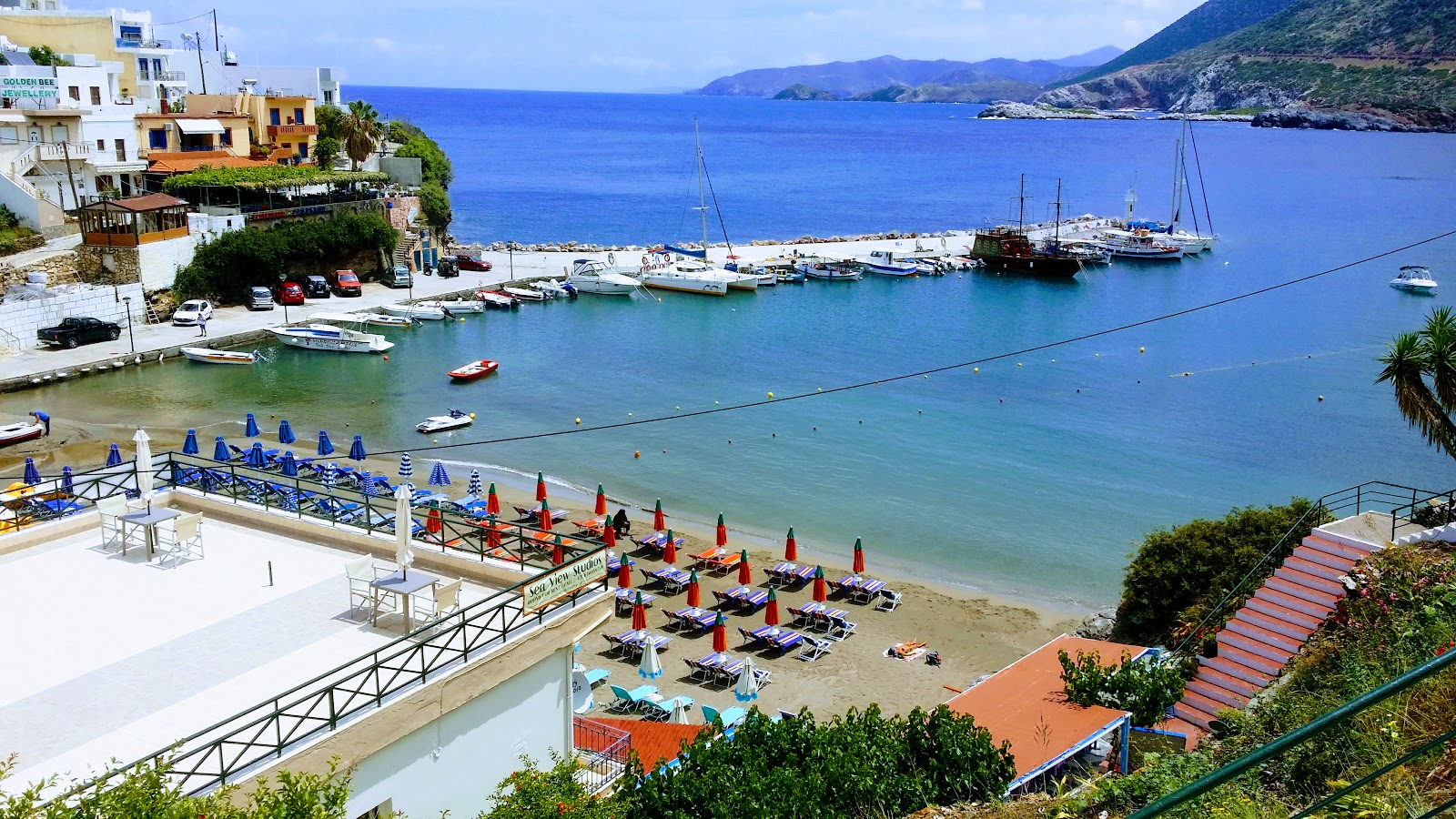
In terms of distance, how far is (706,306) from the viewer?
6019cm

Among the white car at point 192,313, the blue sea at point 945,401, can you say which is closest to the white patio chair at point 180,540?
the blue sea at point 945,401

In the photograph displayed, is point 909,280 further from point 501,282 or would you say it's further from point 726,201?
point 726,201

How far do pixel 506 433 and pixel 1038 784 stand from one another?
26.1 m

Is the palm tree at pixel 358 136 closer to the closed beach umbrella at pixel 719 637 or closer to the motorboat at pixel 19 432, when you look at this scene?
the motorboat at pixel 19 432

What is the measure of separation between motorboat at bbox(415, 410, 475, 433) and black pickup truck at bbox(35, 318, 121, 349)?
14.3 m

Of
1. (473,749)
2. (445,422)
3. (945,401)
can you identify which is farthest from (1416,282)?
(473,749)

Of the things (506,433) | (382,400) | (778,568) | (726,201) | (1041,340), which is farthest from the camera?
(726,201)

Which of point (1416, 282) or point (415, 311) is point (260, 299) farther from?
point (1416, 282)

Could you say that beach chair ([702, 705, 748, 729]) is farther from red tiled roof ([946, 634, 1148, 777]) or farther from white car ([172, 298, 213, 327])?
white car ([172, 298, 213, 327])

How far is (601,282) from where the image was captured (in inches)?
2426

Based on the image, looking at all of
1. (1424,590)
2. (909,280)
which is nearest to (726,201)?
(909,280)

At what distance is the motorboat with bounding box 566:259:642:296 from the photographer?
61.6 meters

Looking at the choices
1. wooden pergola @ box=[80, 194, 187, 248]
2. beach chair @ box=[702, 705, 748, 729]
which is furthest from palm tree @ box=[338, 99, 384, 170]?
beach chair @ box=[702, 705, 748, 729]

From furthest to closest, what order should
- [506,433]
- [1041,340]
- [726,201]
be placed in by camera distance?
[726,201] < [1041,340] < [506,433]
